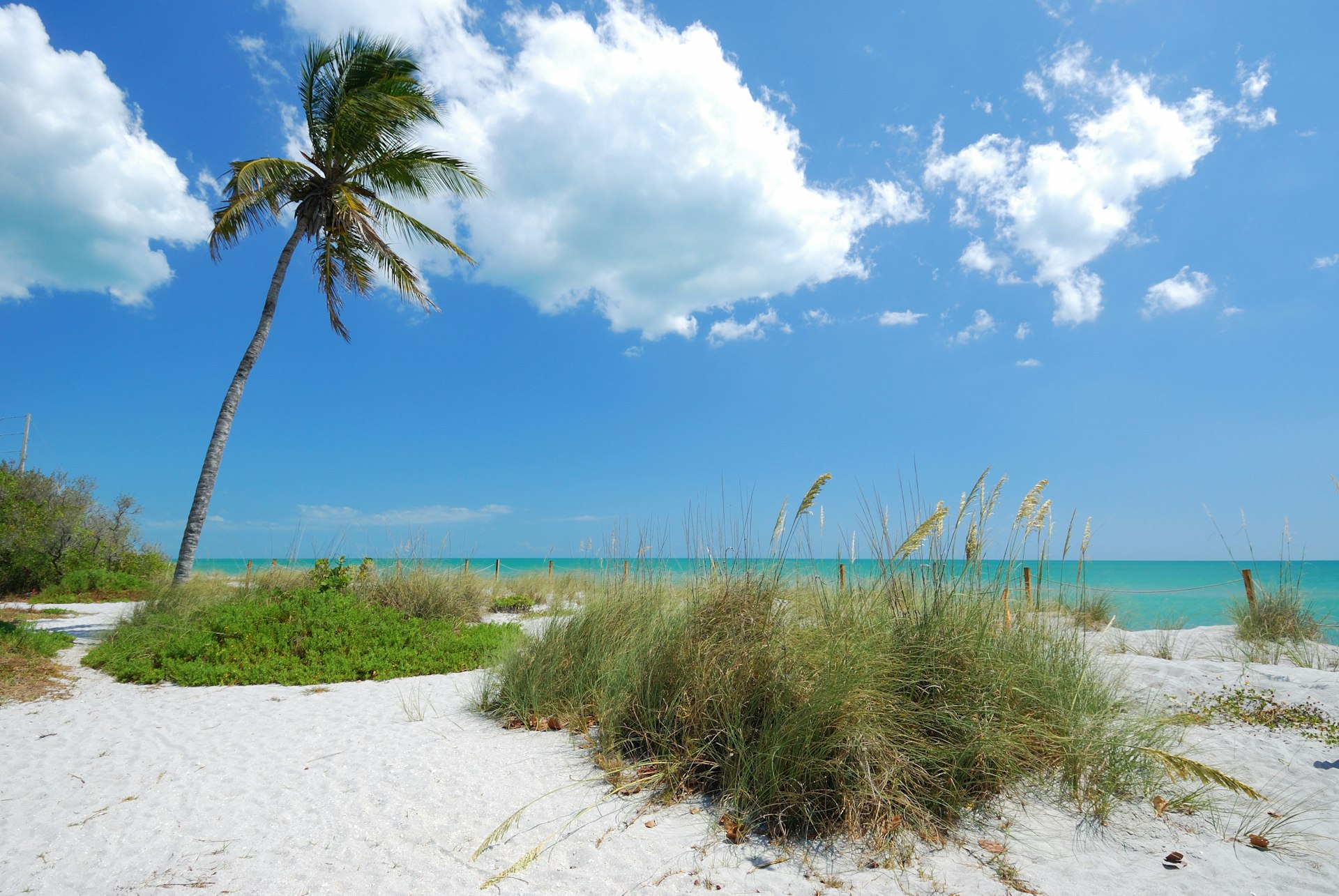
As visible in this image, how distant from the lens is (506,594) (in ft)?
48.5

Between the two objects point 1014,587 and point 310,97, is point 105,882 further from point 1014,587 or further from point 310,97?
point 310,97

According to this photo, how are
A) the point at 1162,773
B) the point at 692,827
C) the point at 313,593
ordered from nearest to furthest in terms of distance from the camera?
the point at 692,827 → the point at 1162,773 → the point at 313,593

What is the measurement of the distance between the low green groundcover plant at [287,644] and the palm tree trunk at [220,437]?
41.2 inches

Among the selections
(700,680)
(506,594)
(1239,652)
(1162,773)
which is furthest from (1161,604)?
(700,680)

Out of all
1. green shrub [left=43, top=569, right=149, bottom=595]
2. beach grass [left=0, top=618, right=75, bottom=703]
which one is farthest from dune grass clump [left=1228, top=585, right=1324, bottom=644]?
green shrub [left=43, top=569, right=149, bottom=595]

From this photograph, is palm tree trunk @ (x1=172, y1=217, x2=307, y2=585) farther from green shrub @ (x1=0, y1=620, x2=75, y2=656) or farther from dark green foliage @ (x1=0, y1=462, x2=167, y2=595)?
dark green foliage @ (x1=0, y1=462, x2=167, y2=595)

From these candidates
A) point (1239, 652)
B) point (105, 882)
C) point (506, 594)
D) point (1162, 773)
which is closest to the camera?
point (105, 882)

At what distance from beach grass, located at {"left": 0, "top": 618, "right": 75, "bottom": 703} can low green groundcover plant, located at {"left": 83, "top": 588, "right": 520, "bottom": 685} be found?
1.44 ft

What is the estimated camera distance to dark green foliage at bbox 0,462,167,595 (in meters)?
12.0

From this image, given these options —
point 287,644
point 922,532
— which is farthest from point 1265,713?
point 287,644

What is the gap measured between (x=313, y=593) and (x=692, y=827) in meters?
7.85

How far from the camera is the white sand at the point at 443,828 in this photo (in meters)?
2.94

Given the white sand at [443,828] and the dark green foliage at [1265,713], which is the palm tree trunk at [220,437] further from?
the dark green foliage at [1265,713]

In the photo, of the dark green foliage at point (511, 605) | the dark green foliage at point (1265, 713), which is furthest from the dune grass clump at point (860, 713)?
the dark green foliage at point (511, 605)
